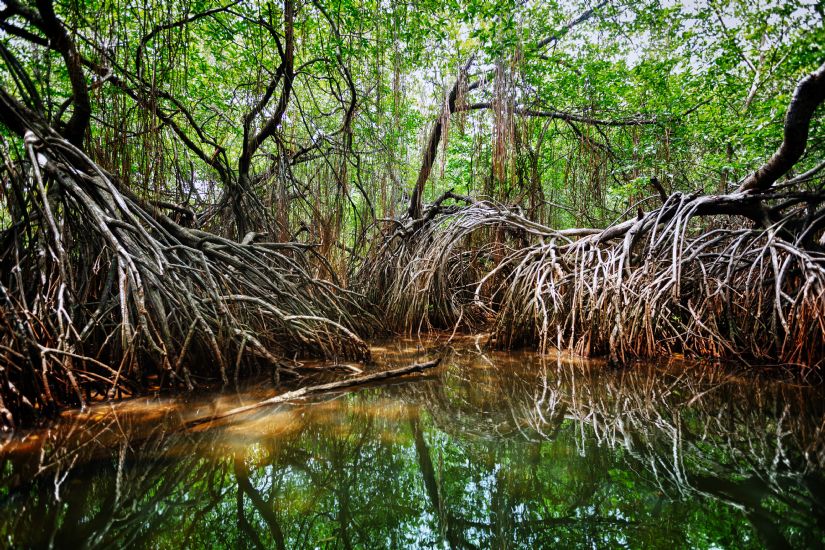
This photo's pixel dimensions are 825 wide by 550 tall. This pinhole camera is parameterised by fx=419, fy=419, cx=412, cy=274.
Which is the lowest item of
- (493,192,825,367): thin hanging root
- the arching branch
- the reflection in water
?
the reflection in water

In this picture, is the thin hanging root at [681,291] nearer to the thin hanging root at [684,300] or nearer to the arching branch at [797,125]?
the thin hanging root at [684,300]

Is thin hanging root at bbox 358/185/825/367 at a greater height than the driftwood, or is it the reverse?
thin hanging root at bbox 358/185/825/367

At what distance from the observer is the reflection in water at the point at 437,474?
1.04 meters

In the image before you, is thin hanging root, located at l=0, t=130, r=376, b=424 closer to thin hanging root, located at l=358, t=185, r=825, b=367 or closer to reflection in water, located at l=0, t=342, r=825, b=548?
reflection in water, located at l=0, t=342, r=825, b=548

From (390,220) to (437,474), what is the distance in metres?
4.16

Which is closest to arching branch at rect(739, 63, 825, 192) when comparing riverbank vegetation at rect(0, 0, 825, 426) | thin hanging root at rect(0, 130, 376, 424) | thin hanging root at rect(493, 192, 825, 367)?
riverbank vegetation at rect(0, 0, 825, 426)

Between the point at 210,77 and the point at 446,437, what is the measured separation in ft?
20.6

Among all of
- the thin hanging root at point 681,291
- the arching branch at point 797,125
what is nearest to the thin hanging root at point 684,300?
the thin hanging root at point 681,291

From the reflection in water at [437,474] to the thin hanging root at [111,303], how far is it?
0.28 meters

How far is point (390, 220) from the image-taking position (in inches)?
209

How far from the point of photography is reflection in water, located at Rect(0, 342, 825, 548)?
1.04 metres

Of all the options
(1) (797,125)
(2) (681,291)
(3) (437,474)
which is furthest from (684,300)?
(3) (437,474)

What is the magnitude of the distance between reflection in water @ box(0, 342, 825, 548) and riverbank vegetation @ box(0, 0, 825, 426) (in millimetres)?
583

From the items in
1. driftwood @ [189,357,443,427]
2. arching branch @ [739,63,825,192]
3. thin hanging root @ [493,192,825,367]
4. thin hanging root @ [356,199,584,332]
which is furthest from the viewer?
thin hanging root @ [356,199,584,332]
